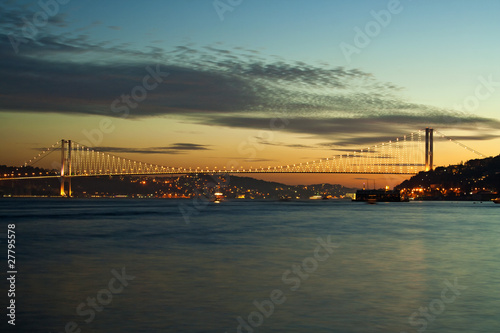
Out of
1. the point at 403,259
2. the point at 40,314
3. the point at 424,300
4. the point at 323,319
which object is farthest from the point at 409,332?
the point at 403,259

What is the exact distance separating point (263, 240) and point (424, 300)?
18173mm

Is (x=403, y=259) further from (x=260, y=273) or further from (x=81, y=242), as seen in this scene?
(x=81, y=242)

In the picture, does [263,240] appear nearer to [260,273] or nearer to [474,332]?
[260,273]

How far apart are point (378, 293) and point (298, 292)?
2018 millimetres

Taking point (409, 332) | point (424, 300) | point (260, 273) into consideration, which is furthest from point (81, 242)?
point (409, 332)

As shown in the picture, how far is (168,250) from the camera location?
84.1 feet

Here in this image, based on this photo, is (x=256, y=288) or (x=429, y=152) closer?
(x=256, y=288)

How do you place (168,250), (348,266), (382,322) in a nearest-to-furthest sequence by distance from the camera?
(382,322) → (348,266) → (168,250)

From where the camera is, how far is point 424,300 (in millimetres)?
13805

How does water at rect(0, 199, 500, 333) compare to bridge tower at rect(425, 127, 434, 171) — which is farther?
bridge tower at rect(425, 127, 434, 171)

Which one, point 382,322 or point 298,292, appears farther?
point 298,292

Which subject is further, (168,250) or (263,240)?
(263,240)

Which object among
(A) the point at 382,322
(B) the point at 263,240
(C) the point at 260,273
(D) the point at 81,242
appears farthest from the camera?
(B) the point at 263,240

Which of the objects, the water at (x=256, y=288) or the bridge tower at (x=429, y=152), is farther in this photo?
the bridge tower at (x=429, y=152)
